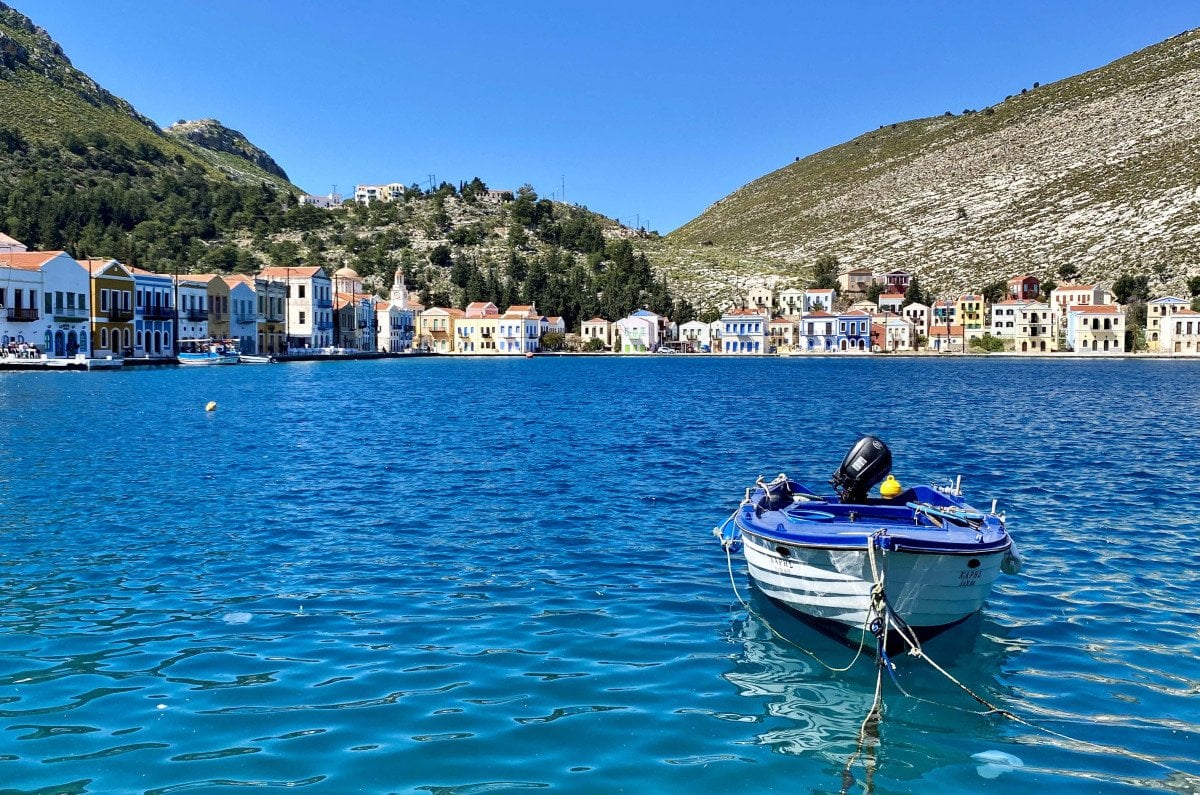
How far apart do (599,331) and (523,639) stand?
155 meters

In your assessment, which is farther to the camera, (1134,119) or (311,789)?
(1134,119)

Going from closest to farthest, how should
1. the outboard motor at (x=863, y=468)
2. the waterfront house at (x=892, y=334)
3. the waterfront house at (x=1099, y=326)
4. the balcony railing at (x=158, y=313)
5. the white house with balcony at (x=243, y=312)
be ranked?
the outboard motor at (x=863, y=468) → the balcony railing at (x=158, y=313) → the white house with balcony at (x=243, y=312) → the waterfront house at (x=1099, y=326) → the waterfront house at (x=892, y=334)

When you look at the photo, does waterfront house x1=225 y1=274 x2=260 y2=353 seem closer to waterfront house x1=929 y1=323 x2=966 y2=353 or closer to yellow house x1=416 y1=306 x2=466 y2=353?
yellow house x1=416 y1=306 x2=466 y2=353

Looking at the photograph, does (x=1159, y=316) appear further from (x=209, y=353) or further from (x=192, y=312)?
(x=192, y=312)

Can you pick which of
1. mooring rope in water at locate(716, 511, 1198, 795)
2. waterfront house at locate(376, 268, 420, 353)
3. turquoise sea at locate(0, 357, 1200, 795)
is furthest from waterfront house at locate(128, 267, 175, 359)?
mooring rope in water at locate(716, 511, 1198, 795)

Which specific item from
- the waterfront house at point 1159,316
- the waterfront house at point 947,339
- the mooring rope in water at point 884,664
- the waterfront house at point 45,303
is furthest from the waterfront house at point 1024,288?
the mooring rope in water at point 884,664

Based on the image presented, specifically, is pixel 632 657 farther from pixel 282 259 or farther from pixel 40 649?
pixel 282 259

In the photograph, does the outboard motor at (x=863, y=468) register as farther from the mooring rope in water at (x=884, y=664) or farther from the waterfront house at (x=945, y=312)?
the waterfront house at (x=945, y=312)

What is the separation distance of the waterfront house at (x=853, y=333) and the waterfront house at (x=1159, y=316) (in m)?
39.3

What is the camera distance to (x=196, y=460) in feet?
93.2

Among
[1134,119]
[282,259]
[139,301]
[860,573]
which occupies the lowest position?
[860,573]

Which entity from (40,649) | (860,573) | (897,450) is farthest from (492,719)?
(897,450)

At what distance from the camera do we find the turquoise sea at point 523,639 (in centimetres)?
839

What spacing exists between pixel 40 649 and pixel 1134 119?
21751 cm
